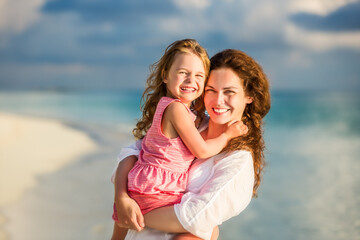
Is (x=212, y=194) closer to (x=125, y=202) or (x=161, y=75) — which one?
(x=125, y=202)

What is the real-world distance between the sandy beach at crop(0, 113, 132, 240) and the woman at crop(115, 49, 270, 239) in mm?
3709

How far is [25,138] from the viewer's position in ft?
45.0

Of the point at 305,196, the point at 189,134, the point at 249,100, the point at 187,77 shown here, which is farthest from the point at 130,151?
the point at 305,196

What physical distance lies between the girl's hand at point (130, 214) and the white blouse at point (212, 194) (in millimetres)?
105

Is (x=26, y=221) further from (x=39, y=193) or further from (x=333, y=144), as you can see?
(x=333, y=144)

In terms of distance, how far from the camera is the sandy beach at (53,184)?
6332mm

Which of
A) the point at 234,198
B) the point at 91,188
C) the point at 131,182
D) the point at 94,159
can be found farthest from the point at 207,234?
the point at 94,159

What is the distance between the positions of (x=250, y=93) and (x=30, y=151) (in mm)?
9880

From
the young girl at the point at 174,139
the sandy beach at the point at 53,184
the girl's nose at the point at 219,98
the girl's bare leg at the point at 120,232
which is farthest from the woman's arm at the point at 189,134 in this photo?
the sandy beach at the point at 53,184

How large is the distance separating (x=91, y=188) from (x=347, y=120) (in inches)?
741

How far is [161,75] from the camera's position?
2.89 metres

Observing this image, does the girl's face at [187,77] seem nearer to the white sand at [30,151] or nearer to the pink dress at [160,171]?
the pink dress at [160,171]

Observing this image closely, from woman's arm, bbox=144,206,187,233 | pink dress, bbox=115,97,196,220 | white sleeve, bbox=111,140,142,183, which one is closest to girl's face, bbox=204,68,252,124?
pink dress, bbox=115,97,196,220

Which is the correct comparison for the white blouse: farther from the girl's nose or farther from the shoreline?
the shoreline
